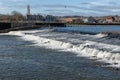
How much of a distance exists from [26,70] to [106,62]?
6033mm

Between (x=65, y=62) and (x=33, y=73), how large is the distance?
5655 mm

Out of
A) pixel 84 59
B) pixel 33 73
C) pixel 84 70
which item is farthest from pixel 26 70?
pixel 84 59

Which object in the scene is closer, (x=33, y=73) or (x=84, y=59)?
(x=33, y=73)

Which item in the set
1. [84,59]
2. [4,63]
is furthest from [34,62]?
[84,59]

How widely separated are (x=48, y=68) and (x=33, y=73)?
7.87ft

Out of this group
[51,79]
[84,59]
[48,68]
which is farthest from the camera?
[84,59]

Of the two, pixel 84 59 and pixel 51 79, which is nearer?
pixel 51 79

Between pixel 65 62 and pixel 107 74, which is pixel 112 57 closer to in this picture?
pixel 65 62

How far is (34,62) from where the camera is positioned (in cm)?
2783

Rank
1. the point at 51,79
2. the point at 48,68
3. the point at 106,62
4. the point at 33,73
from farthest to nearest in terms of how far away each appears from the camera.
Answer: the point at 106,62 < the point at 48,68 < the point at 33,73 < the point at 51,79

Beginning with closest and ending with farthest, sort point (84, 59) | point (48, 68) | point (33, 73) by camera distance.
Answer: point (33, 73), point (48, 68), point (84, 59)

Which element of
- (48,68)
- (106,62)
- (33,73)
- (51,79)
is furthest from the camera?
(106,62)

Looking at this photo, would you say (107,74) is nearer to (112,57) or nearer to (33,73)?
(33,73)

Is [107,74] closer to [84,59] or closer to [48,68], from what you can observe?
[48,68]
